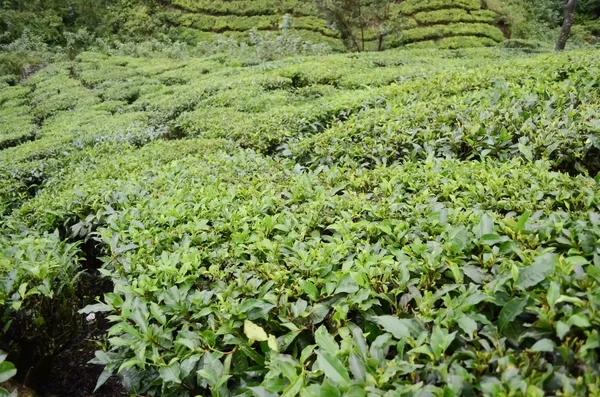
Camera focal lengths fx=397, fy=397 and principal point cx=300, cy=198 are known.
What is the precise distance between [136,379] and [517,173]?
2364 millimetres

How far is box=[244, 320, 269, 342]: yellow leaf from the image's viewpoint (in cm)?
157

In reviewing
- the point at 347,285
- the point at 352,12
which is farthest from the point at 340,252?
the point at 352,12

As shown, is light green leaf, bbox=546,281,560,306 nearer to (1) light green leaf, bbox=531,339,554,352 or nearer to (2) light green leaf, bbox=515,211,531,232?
(1) light green leaf, bbox=531,339,554,352

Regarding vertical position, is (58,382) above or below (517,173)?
below

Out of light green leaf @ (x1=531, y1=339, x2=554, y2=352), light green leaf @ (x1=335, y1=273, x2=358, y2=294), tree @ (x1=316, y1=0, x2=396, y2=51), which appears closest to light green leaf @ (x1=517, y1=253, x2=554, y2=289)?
light green leaf @ (x1=531, y1=339, x2=554, y2=352)

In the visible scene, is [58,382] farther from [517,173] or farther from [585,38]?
[585,38]

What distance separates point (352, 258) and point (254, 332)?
606 millimetres

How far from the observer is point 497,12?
2067 centimetres

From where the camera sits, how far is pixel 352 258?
1925 mm

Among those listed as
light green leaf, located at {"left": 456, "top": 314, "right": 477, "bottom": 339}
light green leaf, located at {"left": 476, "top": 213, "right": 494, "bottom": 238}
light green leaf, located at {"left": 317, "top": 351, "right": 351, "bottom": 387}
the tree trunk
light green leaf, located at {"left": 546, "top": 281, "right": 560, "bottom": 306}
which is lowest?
light green leaf, located at {"left": 317, "top": 351, "right": 351, "bottom": 387}

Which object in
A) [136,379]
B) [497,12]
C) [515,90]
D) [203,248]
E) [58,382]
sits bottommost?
[58,382]

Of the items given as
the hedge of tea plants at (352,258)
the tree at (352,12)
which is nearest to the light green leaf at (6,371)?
the hedge of tea plants at (352,258)

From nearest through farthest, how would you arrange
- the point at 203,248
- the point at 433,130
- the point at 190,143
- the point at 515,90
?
the point at 203,248, the point at 433,130, the point at 515,90, the point at 190,143

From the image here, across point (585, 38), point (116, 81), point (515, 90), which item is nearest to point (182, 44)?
point (116, 81)
